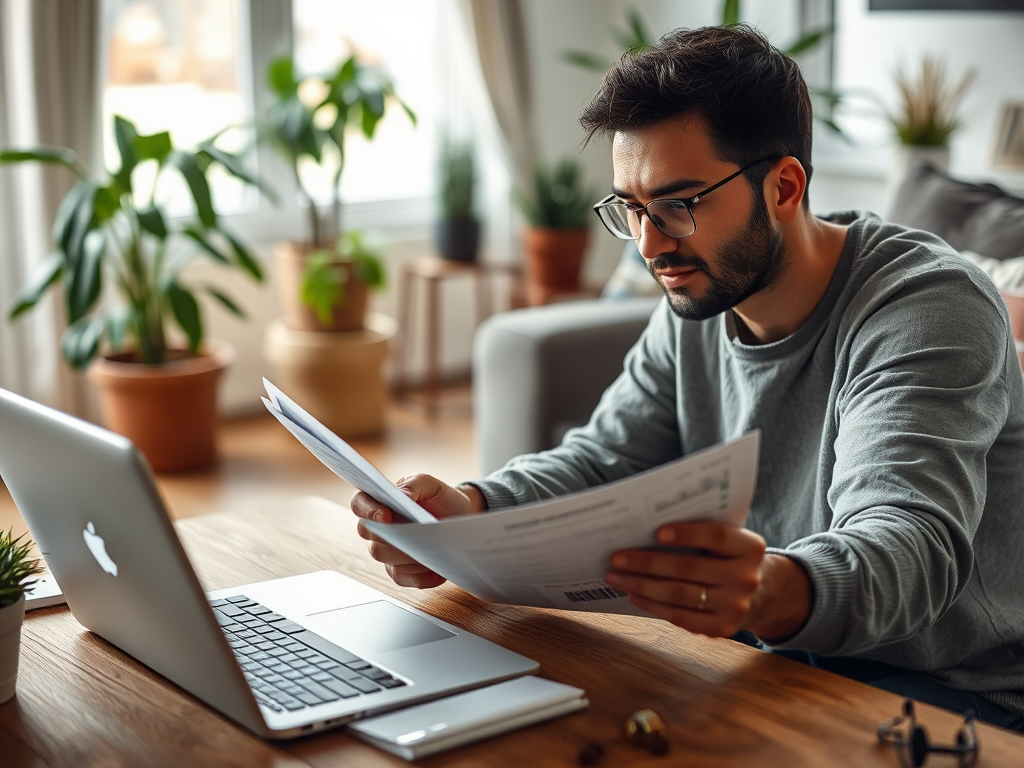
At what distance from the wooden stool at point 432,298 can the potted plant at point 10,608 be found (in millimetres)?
3132

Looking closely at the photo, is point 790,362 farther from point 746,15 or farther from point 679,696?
point 746,15

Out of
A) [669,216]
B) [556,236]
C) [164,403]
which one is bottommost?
[164,403]

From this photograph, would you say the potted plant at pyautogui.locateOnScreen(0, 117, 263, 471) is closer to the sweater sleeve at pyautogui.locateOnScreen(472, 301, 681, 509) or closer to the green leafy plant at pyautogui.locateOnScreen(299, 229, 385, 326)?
the green leafy plant at pyautogui.locateOnScreen(299, 229, 385, 326)

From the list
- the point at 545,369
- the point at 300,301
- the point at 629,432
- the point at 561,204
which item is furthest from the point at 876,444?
the point at 561,204

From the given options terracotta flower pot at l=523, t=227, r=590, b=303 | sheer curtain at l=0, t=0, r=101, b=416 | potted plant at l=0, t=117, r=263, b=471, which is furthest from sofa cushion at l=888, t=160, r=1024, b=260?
sheer curtain at l=0, t=0, r=101, b=416

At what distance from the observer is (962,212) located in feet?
6.92

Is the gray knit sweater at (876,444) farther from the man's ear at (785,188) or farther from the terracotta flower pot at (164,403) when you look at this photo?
the terracotta flower pot at (164,403)

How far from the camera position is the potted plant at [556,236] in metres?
4.11

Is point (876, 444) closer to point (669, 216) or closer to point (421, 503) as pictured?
point (669, 216)

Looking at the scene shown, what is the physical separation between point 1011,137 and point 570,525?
2917 millimetres

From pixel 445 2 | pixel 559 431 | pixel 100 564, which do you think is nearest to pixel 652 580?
pixel 100 564

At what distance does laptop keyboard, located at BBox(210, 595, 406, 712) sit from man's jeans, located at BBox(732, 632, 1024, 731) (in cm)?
45

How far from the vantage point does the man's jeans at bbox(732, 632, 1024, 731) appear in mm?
1248

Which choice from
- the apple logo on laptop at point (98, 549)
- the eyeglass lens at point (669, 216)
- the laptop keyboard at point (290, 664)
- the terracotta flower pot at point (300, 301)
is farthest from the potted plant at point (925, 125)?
the apple logo on laptop at point (98, 549)
